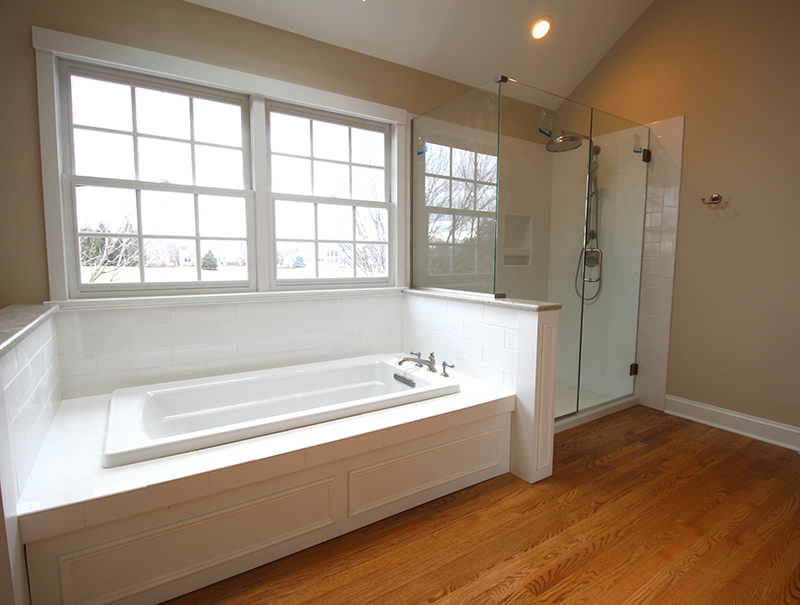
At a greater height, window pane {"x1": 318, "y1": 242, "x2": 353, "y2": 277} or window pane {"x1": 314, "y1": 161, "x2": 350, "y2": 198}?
window pane {"x1": 314, "y1": 161, "x2": 350, "y2": 198}

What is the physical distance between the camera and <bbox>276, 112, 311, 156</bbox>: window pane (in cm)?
257

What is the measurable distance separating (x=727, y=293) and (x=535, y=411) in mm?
1775

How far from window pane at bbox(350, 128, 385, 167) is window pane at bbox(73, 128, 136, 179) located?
A: 53.4 inches

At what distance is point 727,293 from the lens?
2.75 meters

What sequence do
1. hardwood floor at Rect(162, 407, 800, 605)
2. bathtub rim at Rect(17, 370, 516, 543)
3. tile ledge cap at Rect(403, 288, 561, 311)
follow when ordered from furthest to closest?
tile ledge cap at Rect(403, 288, 561, 311)
hardwood floor at Rect(162, 407, 800, 605)
bathtub rim at Rect(17, 370, 516, 543)

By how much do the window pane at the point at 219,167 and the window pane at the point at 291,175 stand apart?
212mm

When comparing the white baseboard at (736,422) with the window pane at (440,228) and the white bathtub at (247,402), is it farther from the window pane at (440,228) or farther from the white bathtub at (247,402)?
the window pane at (440,228)

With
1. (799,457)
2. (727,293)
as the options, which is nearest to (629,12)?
(727,293)

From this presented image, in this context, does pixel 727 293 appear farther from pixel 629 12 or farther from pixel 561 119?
pixel 629 12

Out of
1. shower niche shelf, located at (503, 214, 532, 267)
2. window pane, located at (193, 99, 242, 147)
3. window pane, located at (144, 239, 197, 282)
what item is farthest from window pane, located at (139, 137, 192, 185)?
shower niche shelf, located at (503, 214, 532, 267)

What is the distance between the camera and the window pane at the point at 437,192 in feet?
8.98

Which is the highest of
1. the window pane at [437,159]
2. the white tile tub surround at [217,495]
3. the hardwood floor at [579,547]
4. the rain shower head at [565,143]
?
the rain shower head at [565,143]

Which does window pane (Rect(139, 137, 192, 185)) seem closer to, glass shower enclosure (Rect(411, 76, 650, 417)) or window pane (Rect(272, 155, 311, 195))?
window pane (Rect(272, 155, 311, 195))

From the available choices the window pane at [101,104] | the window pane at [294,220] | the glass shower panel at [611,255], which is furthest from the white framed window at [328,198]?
the glass shower panel at [611,255]
